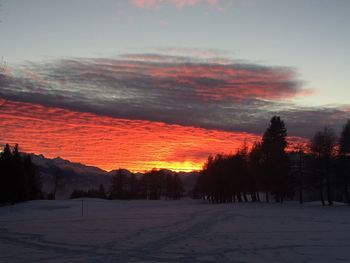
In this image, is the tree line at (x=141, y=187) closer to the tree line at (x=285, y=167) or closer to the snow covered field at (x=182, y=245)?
the tree line at (x=285, y=167)

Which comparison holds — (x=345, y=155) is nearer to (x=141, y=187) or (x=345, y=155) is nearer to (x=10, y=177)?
(x=10, y=177)

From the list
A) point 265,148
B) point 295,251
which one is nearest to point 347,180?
point 265,148

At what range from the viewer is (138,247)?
19688 millimetres

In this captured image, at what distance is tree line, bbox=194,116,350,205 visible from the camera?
2552 inches

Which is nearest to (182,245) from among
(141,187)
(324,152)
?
(324,152)

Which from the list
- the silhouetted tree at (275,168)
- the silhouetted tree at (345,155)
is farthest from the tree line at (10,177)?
the silhouetted tree at (345,155)

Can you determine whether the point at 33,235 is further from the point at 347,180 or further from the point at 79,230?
the point at 347,180

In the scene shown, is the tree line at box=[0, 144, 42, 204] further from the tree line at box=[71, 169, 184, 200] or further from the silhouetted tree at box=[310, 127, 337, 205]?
the tree line at box=[71, 169, 184, 200]

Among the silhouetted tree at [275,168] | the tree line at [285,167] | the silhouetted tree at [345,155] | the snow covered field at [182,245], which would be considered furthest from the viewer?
the silhouetted tree at [275,168]

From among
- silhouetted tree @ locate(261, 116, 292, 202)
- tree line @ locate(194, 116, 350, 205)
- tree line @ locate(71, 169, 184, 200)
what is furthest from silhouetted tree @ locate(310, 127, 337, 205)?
tree line @ locate(71, 169, 184, 200)

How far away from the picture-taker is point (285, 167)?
72812 millimetres

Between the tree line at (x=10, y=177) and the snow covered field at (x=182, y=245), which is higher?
the tree line at (x=10, y=177)

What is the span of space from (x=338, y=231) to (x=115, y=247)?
47.0 ft

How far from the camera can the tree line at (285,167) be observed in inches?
2552
